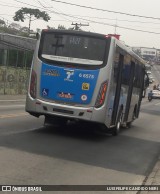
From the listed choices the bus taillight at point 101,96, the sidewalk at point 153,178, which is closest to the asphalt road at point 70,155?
the sidewalk at point 153,178

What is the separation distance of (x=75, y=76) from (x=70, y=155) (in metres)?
3.41

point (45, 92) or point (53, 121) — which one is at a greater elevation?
point (45, 92)

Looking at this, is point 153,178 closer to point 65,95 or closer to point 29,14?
point 65,95

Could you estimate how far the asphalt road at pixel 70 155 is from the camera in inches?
340

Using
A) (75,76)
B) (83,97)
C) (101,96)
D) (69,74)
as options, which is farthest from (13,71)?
(101,96)

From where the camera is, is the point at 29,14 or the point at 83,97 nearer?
the point at 83,97

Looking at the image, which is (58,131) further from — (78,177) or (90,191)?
(90,191)

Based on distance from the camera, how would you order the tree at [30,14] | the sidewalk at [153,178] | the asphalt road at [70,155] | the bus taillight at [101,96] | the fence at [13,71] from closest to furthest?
1. the asphalt road at [70,155]
2. the sidewalk at [153,178]
3. the bus taillight at [101,96]
4. the fence at [13,71]
5. the tree at [30,14]

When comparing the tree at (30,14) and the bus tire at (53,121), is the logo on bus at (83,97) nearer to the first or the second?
the bus tire at (53,121)

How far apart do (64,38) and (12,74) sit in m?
23.4

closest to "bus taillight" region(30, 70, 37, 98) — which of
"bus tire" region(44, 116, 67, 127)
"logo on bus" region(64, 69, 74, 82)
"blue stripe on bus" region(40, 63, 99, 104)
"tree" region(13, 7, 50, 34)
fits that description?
"blue stripe on bus" region(40, 63, 99, 104)

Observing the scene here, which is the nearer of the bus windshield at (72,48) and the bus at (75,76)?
the bus at (75,76)

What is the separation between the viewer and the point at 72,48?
14289 millimetres

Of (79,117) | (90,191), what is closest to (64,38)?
(79,117)
